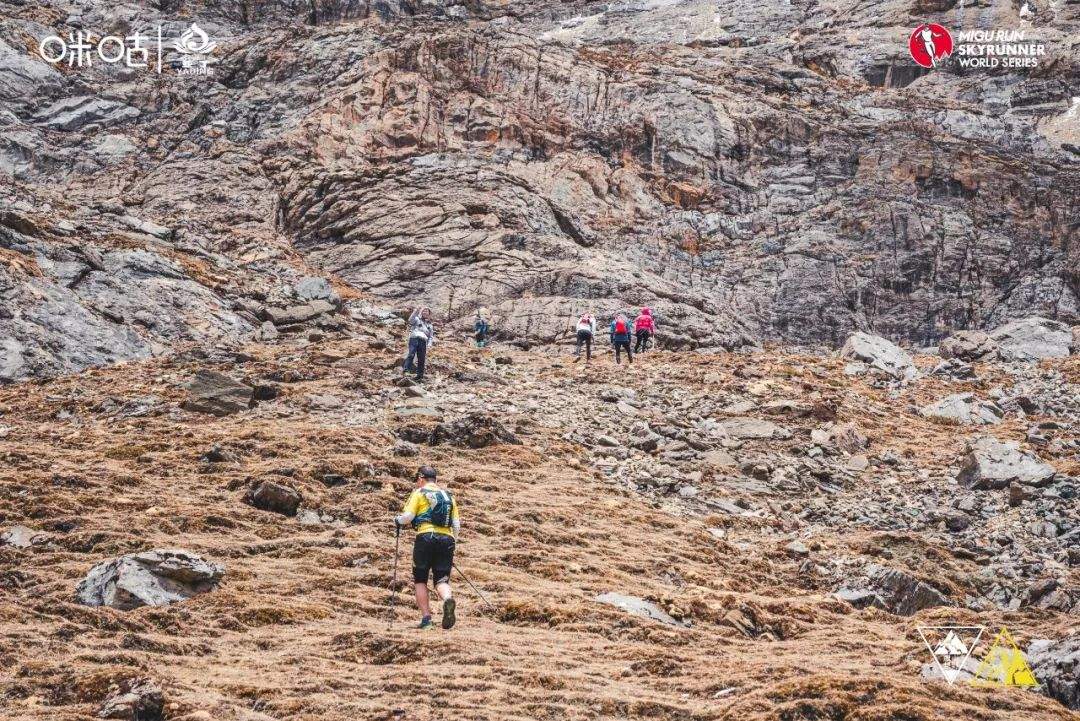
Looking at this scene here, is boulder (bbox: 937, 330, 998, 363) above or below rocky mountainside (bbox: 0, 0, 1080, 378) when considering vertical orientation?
below

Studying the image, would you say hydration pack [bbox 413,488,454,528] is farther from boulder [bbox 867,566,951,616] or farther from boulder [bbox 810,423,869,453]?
boulder [bbox 810,423,869,453]

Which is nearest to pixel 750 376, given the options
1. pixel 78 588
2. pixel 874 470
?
pixel 874 470

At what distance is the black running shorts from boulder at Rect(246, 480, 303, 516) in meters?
4.09

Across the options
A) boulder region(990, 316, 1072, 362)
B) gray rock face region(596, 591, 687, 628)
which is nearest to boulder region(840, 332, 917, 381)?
boulder region(990, 316, 1072, 362)

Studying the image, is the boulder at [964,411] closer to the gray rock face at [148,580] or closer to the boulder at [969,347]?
the boulder at [969,347]

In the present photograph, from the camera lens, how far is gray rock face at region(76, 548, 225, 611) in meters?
10.1

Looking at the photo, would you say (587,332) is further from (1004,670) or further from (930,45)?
(930,45)

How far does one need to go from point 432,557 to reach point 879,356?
23.0 metres

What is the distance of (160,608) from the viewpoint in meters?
10.1

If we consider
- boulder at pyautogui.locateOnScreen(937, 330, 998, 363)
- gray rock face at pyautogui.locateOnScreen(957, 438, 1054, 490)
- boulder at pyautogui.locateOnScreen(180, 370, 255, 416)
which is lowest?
boulder at pyautogui.locateOnScreen(937, 330, 998, 363)

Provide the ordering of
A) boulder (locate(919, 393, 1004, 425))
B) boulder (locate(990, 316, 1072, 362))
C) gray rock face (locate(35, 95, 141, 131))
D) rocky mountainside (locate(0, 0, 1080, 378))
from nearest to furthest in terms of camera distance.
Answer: boulder (locate(919, 393, 1004, 425)) < boulder (locate(990, 316, 1072, 362)) < rocky mountainside (locate(0, 0, 1080, 378)) < gray rock face (locate(35, 95, 141, 131))

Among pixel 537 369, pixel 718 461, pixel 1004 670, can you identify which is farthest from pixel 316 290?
pixel 1004 670

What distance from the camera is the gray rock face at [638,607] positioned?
37.2 feet

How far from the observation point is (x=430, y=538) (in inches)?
425
